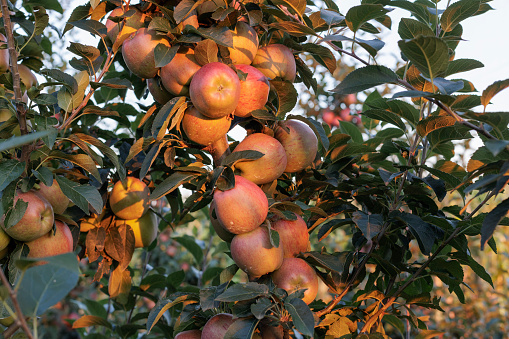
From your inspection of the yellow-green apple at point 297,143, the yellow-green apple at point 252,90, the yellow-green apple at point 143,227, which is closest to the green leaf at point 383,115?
the yellow-green apple at point 297,143

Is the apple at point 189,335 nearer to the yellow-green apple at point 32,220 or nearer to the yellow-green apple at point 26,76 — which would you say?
the yellow-green apple at point 32,220

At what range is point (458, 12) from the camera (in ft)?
3.71

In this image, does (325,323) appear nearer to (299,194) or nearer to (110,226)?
(299,194)

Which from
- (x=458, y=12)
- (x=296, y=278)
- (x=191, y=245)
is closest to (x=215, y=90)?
(x=296, y=278)

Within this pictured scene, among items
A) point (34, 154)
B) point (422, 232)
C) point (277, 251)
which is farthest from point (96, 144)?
point (422, 232)

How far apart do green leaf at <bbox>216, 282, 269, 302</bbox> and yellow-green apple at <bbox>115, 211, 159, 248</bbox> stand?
557 millimetres

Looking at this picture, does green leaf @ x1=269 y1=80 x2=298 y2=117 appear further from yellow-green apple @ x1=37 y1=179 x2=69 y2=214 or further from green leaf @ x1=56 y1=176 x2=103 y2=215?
yellow-green apple @ x1=37 y1=179 x2=69 y2=214

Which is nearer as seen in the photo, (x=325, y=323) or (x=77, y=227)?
(x=325, y=323)

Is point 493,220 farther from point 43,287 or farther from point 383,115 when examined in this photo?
point 43,287

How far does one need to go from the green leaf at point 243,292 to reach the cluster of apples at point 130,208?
47 cm

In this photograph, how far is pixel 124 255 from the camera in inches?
50.7

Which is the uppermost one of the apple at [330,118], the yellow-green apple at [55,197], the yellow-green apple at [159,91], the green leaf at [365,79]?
the green leaf at [365,79]

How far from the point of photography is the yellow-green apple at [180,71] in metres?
1.04

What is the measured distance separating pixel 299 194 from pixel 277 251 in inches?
9.6
